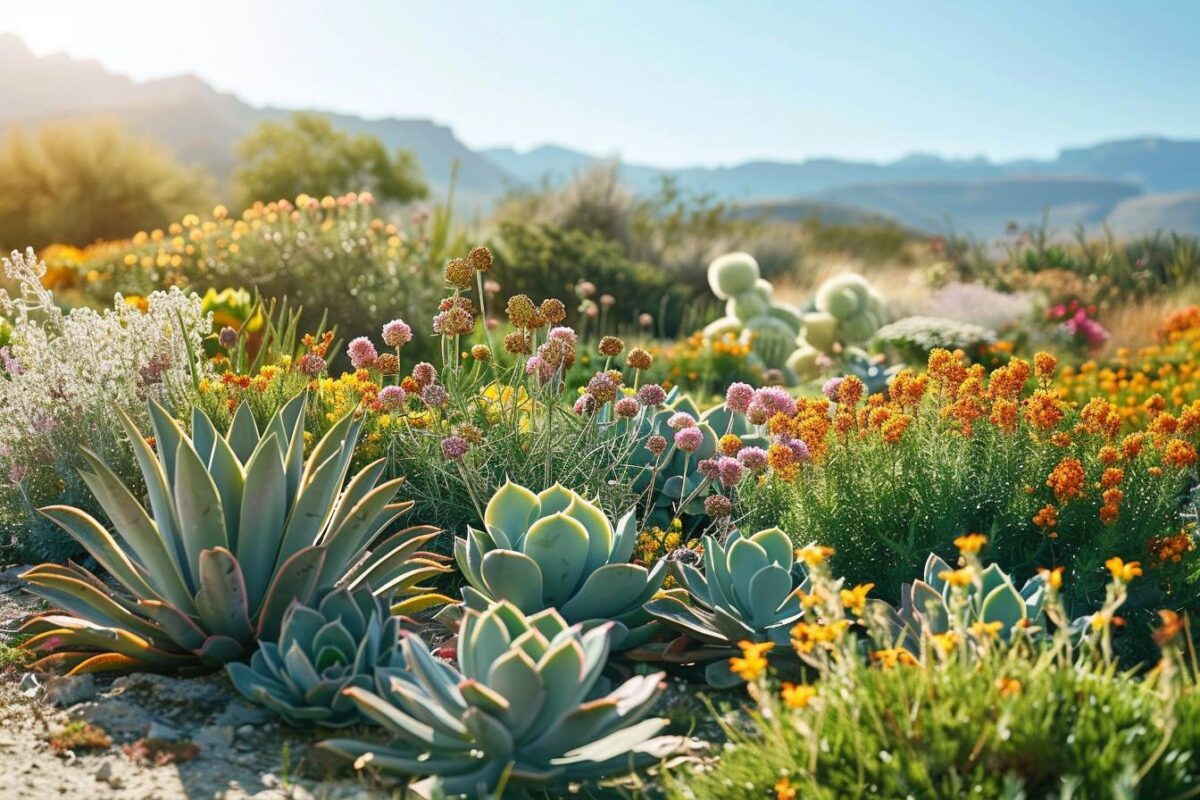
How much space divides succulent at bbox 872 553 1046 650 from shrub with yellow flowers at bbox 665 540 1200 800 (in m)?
0.53

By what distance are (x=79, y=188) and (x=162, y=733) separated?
817 inches

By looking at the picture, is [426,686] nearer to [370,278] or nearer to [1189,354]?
[370,278]

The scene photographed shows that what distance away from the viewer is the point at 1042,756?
240 cm

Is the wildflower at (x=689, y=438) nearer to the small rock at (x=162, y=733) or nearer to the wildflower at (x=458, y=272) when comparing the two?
the wildflower at (x=458, y=272)

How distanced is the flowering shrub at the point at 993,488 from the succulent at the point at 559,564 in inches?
26.6

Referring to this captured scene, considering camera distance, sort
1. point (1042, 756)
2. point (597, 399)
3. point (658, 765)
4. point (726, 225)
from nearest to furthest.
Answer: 1. point (1042, 756)
2. point (658, 765)
3. point (597, 399)
4. point (726, 225)

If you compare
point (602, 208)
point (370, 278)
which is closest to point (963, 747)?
point (370, 278)

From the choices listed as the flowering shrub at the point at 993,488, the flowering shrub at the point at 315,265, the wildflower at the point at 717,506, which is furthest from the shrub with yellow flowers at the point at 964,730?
the flowering shrub at the point at 315,265

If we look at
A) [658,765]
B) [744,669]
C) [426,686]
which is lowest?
[658,765]

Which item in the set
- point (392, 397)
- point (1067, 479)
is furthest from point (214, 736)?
point (1067, 479)

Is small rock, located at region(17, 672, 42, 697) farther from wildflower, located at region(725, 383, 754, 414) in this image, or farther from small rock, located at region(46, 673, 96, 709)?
wildflower, located at region(725, 383, 754, 414)

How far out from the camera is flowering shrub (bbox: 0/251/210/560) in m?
4.71

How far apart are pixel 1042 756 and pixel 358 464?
332 centimetres

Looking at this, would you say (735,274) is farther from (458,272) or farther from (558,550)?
(558,550)
